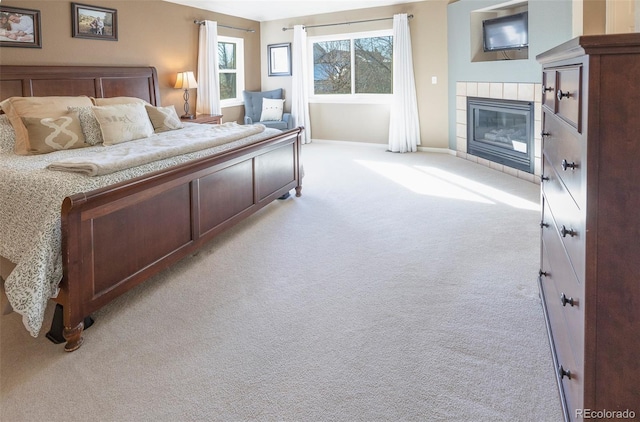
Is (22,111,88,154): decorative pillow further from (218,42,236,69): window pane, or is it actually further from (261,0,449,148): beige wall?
(261,0,449,148): beige wall

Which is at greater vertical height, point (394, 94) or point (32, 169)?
point (394, 94)

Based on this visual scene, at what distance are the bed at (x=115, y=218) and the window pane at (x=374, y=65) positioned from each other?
13.8ft

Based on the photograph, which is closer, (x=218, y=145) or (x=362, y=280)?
(x=362, y=280)

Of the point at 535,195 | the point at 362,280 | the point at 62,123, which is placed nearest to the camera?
the point at 362,280

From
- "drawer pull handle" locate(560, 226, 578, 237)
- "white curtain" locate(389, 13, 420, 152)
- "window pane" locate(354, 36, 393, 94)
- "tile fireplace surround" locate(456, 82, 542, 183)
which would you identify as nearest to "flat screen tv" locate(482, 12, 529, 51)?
"tile fireplace surround" locate(456, 82, 542, 183)

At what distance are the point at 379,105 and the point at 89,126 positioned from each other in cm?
497

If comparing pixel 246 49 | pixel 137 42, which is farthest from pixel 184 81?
pixel 246 49

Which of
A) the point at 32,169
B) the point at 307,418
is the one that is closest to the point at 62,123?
the point at 32,169

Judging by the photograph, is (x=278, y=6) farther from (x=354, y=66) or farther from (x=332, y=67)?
(x=354, y=66)

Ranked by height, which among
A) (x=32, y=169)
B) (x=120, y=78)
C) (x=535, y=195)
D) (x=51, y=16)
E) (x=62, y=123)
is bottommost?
(x=535, y=195)

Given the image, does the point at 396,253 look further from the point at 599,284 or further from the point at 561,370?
the point at 599,284

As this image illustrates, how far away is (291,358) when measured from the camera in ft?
6.08

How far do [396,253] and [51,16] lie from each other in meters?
4.29

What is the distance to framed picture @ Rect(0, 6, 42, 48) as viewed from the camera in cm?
403
